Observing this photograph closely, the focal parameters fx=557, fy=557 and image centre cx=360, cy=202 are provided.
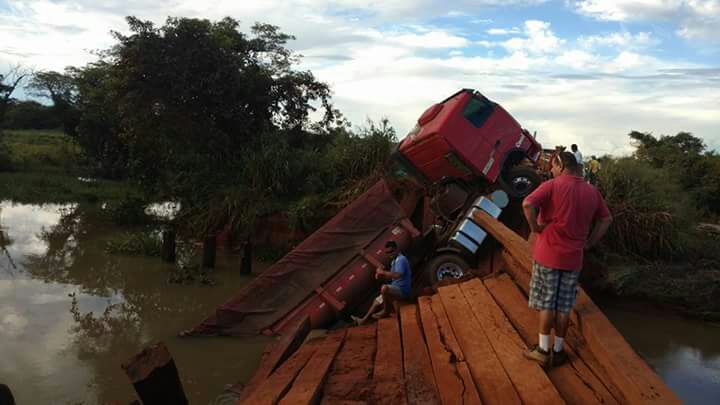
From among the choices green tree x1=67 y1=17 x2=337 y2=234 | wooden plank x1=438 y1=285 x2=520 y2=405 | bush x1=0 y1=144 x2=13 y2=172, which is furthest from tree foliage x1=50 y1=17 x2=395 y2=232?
bush x1=0 y1=144 x2=13 y2=172

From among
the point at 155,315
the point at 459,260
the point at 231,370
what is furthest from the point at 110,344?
the point at 459,260

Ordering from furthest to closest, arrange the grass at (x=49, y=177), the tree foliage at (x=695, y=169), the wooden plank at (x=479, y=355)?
the grass at (x=49, y=177)
the tree foliage at (x=695, y=169)
the wooden plank at (x=479, y=355)

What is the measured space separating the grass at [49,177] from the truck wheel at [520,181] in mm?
12519

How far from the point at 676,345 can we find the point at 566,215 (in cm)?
672

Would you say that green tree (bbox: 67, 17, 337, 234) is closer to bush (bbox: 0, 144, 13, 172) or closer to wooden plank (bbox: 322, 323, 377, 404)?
wooden plank (bbox: 322, 323, 377, 404)

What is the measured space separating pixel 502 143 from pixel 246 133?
29.7 feet

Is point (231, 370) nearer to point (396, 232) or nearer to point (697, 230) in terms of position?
point (396, 232)

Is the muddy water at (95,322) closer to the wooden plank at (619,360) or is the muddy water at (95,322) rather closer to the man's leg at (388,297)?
the man's leg at (388,297)

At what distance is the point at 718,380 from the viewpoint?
8031 millimetres

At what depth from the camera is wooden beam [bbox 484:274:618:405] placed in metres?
3.96

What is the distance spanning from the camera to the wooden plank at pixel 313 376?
4.29m

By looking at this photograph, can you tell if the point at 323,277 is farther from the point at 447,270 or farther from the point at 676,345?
the point at 676,345

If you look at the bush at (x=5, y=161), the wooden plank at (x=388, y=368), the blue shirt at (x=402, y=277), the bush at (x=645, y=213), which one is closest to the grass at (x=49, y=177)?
the bush at (x=5, y=161)

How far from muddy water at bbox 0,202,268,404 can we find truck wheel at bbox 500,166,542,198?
522 cm
